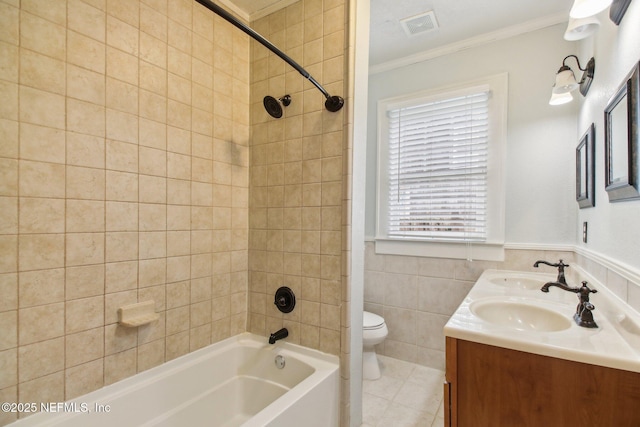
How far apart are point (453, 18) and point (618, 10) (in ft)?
3.83

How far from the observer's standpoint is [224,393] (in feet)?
5.45

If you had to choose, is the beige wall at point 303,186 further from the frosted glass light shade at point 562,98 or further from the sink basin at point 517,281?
the frosted glass light shade at point 562,98

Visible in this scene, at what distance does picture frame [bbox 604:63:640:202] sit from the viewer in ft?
3.30

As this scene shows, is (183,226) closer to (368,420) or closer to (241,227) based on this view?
(241,227)

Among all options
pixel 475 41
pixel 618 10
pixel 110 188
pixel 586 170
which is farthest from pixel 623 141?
pixel 110 188

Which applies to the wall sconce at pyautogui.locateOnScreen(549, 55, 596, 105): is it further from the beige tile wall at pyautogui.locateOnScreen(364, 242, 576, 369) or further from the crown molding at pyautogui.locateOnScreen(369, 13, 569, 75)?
the beige tile wall at pyautogui.locateOnScreen(364, 242, 576, 369)

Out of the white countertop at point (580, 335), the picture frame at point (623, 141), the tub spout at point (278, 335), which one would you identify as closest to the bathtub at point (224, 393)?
the tub spout at point (278, 335)

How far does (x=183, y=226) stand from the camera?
1592mm

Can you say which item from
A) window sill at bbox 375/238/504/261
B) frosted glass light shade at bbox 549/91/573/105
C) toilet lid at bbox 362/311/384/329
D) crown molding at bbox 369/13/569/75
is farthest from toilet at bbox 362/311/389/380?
crown molding at bbox 369/13/569/75

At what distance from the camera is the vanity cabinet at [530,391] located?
88 cm

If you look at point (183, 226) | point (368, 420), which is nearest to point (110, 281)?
point (183, 226)

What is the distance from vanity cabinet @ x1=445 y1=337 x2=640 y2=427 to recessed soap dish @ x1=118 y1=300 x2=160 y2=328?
131 centimetres

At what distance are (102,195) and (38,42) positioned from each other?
23.8 inches

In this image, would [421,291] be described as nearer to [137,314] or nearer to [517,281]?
[517,281]
